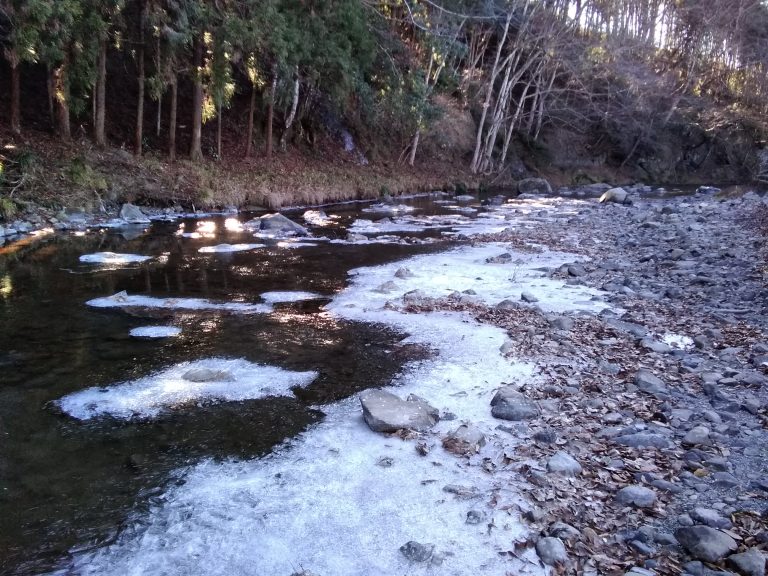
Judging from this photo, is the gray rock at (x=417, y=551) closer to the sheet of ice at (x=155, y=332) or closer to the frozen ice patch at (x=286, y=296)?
the sheet of ice at (x=155, y=332)

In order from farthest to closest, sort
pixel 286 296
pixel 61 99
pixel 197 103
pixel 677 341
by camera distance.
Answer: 1. pixel 197 103
2. pixel 61 99
3. pixel 286 296
4. pixel 677 341

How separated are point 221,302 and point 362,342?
2.75m

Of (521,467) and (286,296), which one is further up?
(521,467)

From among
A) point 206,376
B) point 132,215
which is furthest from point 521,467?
point 132,215

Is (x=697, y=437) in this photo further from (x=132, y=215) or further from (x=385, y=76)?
(x=385, y=76)

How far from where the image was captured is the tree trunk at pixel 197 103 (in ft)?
64.1

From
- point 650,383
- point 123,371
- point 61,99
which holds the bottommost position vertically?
point 123,371

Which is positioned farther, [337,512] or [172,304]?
[172,304]

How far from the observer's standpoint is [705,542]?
10.1 ft

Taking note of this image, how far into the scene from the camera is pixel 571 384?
17.6 ft

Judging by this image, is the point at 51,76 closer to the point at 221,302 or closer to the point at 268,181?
the point at 268,181

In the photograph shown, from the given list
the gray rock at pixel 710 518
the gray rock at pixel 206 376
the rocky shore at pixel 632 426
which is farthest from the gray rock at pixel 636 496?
the gray rock at pixel 206 376

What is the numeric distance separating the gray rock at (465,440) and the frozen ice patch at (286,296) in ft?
15.6

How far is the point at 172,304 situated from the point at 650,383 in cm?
628
